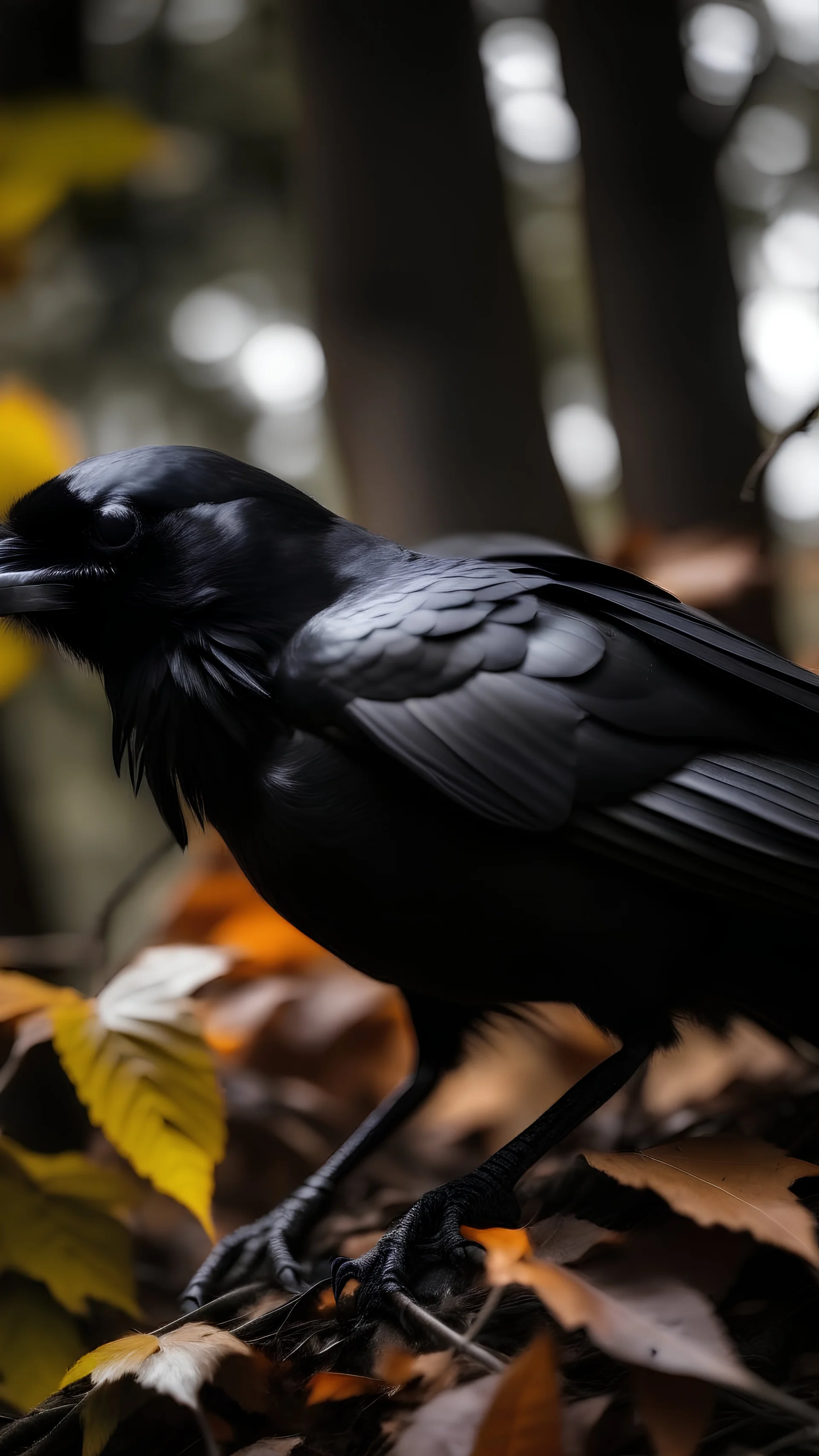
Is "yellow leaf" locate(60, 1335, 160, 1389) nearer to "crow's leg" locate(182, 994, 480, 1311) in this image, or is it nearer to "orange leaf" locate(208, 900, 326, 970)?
"crow's leg" locate(182, 994, 480, 1311)

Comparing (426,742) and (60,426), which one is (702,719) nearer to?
(426,742)

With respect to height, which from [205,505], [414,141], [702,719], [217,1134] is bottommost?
[217,1134]

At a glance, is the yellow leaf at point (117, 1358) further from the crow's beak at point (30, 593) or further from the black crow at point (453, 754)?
the crow's beak at point (30, 593)

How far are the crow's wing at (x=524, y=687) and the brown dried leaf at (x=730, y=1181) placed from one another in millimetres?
392

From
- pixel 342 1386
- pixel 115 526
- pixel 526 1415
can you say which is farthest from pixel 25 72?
pixel 526 1415

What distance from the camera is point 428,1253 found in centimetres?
140

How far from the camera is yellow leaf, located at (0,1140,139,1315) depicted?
63.5 inches

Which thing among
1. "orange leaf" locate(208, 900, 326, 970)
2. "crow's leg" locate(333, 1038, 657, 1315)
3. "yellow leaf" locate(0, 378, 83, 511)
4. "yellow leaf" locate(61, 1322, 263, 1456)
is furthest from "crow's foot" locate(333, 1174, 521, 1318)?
"yellow leaf" locate(0, 378, 83, 511)

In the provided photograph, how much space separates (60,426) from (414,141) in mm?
1117

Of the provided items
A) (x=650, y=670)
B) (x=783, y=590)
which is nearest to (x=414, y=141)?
(x=783, y=590)

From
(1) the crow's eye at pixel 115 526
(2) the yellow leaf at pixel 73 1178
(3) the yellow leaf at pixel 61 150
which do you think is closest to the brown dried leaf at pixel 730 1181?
(2) the yellow leaf at pixel 73 1178

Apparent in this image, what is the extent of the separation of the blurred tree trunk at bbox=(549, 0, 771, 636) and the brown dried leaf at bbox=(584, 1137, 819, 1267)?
1883 millimetres

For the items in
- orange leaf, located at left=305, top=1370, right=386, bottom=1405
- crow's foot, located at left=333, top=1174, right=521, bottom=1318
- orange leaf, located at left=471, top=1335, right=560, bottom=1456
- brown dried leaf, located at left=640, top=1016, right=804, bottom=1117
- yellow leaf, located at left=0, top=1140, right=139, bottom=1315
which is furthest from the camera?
brown dried leaf, located at left=640, top=1016, right=804, bottom=1117

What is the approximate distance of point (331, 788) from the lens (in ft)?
4.43
